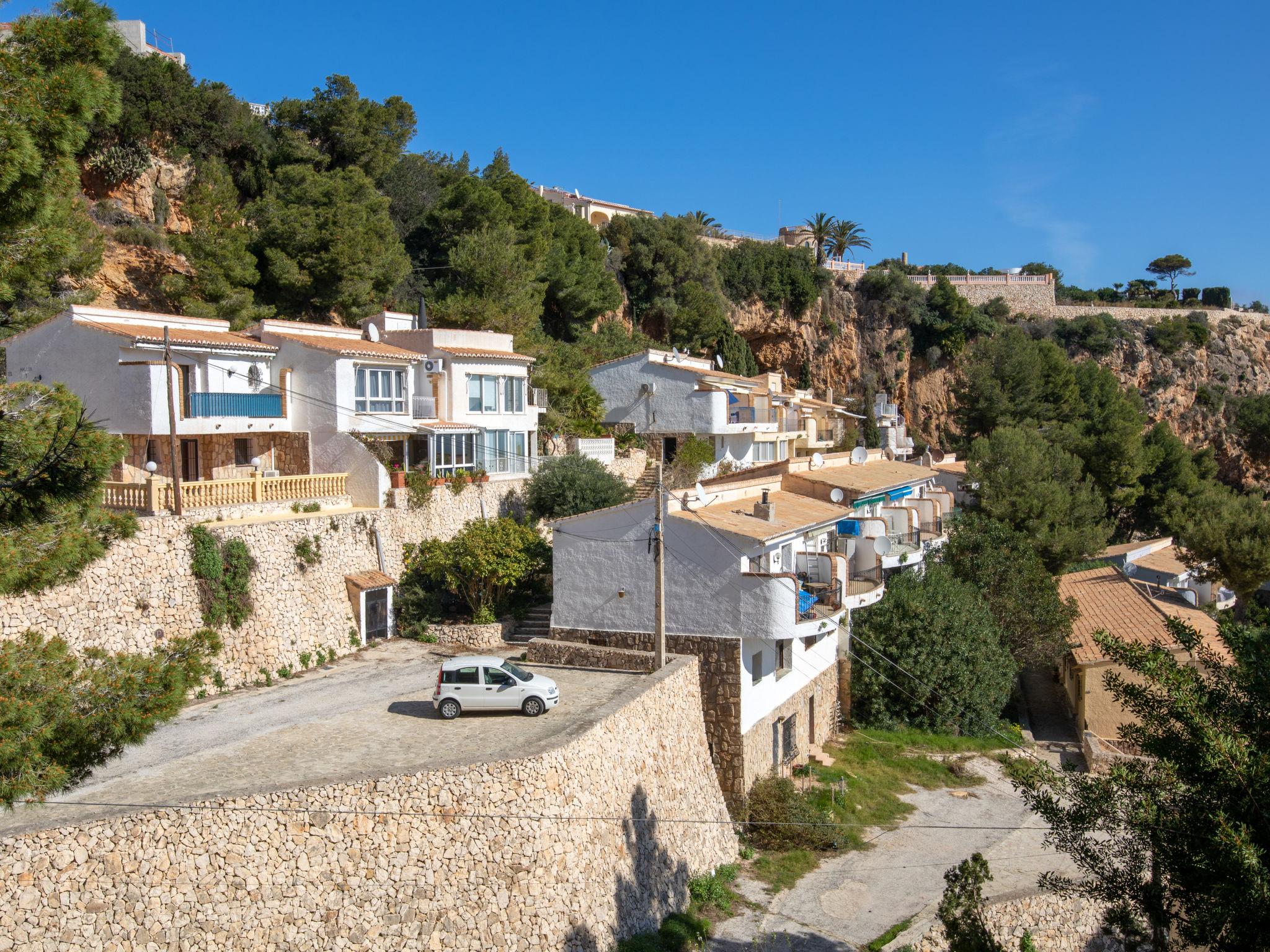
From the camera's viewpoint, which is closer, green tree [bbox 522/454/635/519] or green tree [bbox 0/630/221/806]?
green tree [bbox 0/630/221/806]

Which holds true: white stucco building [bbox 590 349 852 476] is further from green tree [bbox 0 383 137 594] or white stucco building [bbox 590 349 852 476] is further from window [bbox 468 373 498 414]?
green tree [bbox 0 383 137 594]

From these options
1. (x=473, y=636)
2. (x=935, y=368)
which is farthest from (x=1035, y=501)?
(x=935, y=368)

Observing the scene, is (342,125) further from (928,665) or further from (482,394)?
(928,665)

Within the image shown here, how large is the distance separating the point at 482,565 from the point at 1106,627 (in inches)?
804

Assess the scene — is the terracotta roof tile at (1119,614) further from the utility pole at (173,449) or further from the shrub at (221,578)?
the utility pole at (173,449)

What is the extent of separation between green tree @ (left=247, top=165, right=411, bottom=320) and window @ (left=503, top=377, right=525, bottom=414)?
8.61 m

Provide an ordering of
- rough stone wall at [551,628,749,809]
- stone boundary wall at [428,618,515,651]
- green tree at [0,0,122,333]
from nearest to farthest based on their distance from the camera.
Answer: green tree at [0,0,122,333], rough stone wall at [551,628,749,809], stone boundary wall at [428,618,515,651]

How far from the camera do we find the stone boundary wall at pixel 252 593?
18.2 metres

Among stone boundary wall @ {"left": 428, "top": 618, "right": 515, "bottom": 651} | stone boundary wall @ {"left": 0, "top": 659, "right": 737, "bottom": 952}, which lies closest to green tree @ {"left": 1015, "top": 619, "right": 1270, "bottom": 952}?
stone boundary wall @ {"left": 0, "top": 659, "right": 737, "bottom": 952}

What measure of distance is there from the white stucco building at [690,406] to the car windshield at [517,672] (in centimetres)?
2211

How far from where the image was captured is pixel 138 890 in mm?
12375

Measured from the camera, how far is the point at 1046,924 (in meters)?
17.8

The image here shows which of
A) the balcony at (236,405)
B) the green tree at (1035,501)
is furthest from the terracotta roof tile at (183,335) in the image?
the green tree at (1035,501)

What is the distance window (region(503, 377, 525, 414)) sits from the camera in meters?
33.9
